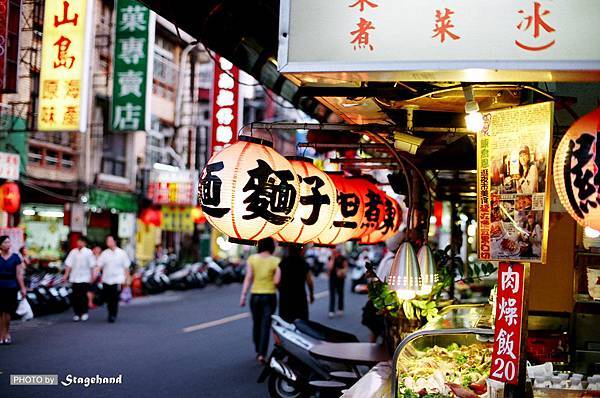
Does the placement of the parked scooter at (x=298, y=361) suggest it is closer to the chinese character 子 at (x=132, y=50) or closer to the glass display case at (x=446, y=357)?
the glass display case at (x=446, y=357)

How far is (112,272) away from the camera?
1698 centimetres

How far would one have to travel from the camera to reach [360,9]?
3.99 m

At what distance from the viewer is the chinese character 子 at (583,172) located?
149 inches

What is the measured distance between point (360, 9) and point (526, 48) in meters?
0.95

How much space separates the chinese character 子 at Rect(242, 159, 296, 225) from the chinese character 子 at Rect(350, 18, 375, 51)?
2.14 m

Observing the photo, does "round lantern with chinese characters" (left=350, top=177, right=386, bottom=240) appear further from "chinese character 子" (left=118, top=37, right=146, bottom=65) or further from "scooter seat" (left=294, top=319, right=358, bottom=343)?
"chinese character 子" (left=118, top=37, right=146, bottom=65)

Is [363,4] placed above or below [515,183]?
above

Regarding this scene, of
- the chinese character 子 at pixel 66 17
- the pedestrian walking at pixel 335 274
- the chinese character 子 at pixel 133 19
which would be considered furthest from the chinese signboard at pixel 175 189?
the chinese character 子 at pixel 66 17

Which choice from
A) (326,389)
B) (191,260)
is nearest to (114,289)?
(326,389)

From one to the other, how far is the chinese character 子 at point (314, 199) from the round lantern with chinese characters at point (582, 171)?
326cm

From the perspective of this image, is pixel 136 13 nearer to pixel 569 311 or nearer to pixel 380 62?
pixel 569 311

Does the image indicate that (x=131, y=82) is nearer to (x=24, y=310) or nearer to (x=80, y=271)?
(x=80, y=271)

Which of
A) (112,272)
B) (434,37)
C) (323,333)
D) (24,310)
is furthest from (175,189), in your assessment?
(434,37)

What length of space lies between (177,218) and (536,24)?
29.0 metres
